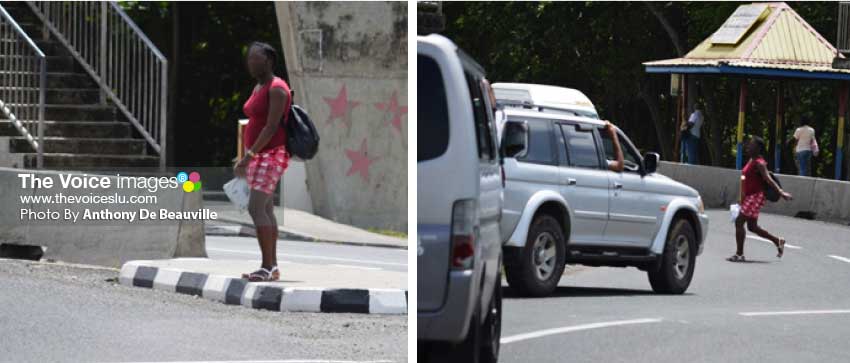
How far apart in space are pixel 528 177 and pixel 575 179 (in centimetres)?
69

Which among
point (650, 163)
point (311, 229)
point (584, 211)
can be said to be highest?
point (650, 163)

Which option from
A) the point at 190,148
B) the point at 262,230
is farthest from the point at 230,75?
the point at 262,230

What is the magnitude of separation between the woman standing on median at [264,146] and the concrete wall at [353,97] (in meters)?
12.6

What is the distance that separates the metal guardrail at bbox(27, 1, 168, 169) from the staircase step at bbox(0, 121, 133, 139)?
0.15m

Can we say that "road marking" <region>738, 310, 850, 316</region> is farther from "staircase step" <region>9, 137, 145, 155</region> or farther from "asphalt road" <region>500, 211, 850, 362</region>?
"staircase step" <region>9, 137, 145, 155</region>

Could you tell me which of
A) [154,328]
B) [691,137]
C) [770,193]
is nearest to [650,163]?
[770,193]

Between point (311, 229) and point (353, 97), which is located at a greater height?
point (353, 97)

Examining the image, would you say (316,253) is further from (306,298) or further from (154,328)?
(154,328)

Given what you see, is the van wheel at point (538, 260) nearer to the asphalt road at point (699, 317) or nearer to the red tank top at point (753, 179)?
the asphalt road at point (699, 317)

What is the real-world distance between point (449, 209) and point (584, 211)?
827cm

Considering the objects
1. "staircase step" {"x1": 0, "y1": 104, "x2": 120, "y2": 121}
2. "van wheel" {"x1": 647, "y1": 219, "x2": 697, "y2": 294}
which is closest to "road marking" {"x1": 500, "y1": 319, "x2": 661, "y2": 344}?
"van wheel" {"x1": 647, "y1": 219, "x2": 697, "y2": 294}

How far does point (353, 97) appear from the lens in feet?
81.5

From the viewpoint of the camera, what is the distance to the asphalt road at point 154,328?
8969mm

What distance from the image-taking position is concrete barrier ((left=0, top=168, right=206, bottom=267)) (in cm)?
1378
